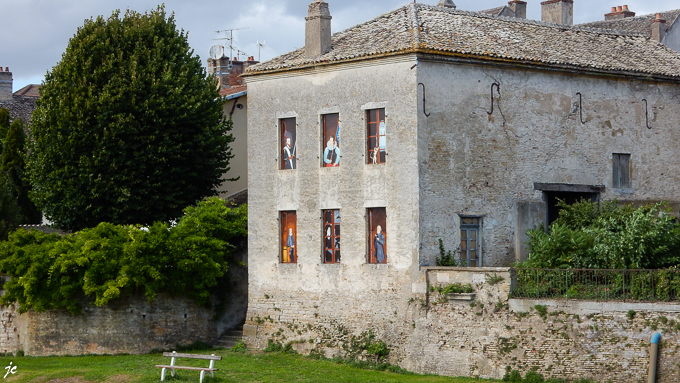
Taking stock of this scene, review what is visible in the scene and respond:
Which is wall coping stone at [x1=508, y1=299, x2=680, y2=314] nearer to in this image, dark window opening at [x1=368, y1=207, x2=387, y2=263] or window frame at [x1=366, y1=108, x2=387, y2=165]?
Result: dark window opening at [x1=368, y1=207, x2=387, y2=263]

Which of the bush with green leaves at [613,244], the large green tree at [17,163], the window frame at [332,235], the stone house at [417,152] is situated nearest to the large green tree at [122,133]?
the stone house at [417,152]

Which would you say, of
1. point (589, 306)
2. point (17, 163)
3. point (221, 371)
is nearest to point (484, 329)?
point (589, 306)

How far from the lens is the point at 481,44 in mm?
29938

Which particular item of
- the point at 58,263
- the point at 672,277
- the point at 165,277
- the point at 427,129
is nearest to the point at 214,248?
the point at 165,277

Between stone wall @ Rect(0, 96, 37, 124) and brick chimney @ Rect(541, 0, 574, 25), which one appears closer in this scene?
brick chimney @ Rect(541, 0, 574, 25)

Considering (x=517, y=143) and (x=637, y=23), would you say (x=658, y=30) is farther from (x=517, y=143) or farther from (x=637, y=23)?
(x=517, y=143)

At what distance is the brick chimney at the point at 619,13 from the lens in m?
45.8

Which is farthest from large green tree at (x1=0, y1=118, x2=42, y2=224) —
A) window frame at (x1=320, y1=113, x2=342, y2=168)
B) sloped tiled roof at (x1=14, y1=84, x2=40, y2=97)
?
sloped tiled roof at (x1=14, y1=84, x2=40, y2=97)

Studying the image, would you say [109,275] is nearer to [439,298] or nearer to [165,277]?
[165,277]

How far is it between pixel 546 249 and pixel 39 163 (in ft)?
61.9

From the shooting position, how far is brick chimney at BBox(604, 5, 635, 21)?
45.8 meters

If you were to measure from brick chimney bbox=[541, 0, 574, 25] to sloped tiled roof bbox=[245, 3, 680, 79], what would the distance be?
450 cm

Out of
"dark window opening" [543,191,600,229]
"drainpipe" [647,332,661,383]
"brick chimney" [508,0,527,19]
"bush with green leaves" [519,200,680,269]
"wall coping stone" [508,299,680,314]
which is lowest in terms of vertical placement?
"drainpipe" [647,332,661,383]

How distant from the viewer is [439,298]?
27453mm
